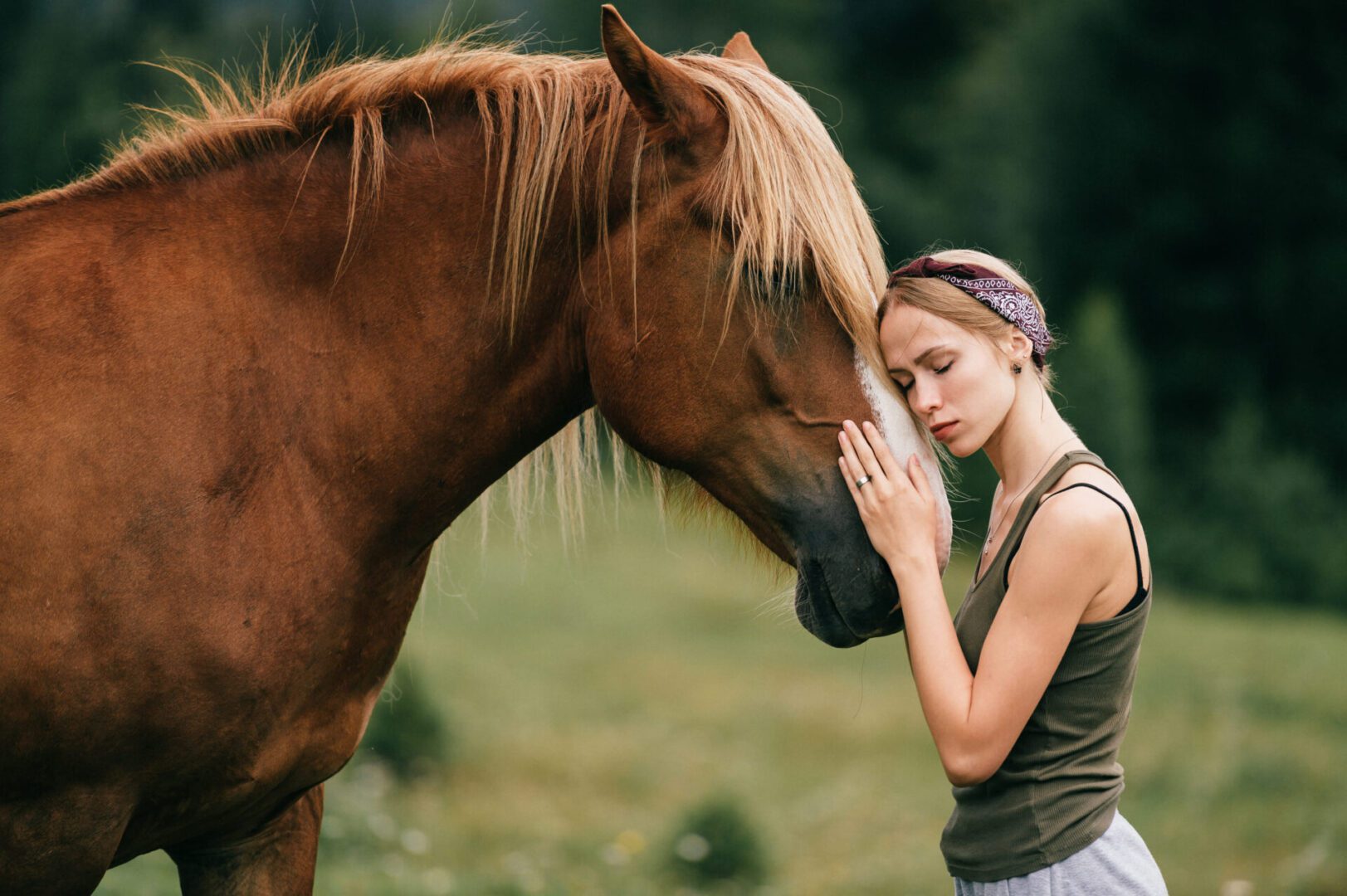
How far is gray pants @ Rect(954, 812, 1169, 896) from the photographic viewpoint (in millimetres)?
2051

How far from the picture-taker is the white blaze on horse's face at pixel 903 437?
2.19m

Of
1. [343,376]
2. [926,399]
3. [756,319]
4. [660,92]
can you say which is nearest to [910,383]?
[926,399]

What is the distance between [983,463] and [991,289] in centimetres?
1177

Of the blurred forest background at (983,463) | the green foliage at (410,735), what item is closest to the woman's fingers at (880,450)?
the blurred forest background at (983,463)

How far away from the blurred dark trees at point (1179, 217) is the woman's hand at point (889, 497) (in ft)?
41.2

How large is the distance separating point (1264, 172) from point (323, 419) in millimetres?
20402

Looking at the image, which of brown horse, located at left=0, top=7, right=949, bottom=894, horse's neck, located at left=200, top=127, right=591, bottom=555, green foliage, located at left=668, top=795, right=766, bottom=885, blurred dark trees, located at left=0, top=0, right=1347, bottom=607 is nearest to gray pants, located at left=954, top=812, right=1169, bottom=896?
brown horse, located at left=0, top=7, right=949, bottom=894

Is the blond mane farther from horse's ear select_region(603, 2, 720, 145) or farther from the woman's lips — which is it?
the woman's lips

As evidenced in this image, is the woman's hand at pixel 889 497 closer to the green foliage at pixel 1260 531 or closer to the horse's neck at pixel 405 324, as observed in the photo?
A: the horse's neck at pixel 405 324

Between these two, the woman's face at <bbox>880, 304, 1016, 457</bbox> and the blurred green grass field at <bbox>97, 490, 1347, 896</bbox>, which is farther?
the blurred green grass field at <bbox>97, 490, 1347, 896</bbox>

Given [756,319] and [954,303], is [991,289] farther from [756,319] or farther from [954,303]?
A: [756,319]

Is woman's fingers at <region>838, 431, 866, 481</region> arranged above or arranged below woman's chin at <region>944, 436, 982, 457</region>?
below

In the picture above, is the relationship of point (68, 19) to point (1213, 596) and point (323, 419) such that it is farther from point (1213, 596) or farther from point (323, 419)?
point (323, 419)

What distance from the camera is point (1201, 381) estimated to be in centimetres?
2017
